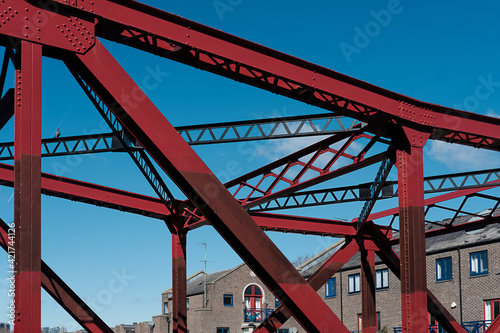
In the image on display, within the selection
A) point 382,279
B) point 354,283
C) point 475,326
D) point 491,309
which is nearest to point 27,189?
point 475,326

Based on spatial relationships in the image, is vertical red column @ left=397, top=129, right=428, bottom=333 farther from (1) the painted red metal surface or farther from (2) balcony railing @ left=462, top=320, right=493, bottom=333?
(2) balcony railing @ left=462, top=320, right=493, bottom=333

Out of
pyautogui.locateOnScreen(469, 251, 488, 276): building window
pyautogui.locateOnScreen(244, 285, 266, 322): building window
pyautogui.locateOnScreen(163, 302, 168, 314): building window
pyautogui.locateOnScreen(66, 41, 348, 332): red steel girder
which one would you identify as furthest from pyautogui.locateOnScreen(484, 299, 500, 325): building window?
pyautogui.locateOnScreen(163, 302, 168, 314): building window

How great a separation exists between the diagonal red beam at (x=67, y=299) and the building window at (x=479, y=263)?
28668mm

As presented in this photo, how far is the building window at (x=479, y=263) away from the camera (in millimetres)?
37812

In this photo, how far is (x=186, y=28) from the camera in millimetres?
9312

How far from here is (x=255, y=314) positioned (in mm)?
58219

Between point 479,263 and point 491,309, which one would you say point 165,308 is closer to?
point 479,263

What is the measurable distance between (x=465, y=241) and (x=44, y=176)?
28306 millimetres

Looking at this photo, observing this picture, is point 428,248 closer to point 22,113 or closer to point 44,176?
point 44,176

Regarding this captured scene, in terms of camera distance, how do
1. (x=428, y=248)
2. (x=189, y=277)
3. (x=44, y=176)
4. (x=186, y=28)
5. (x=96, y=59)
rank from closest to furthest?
(x=96, y=59), (x=186, y=28), (x=44, y=176), (x=428, y=248), (x=189, y=277)

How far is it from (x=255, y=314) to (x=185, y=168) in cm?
5159

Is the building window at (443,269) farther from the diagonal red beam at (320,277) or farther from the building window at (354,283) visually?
the diagonal red beam at (320,277)

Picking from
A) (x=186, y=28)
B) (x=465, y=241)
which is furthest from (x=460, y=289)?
(x=186, y=28)

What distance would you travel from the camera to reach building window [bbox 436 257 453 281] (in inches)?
1586
